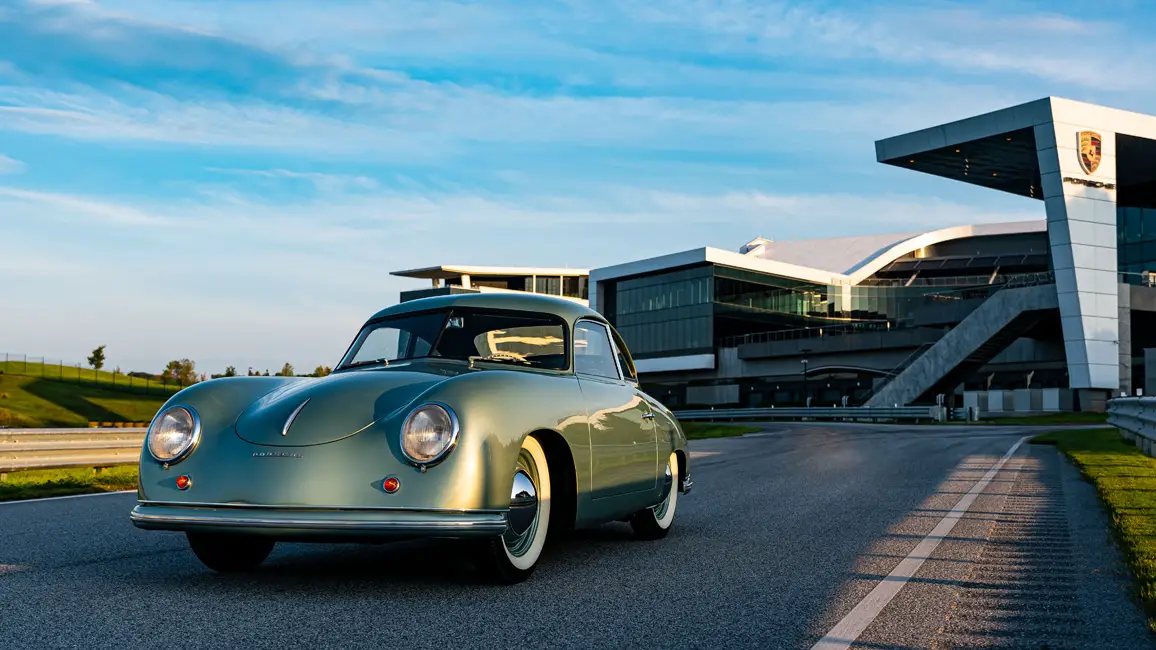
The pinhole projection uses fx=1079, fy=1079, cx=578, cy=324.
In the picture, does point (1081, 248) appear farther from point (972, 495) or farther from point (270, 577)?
point (270, 577)

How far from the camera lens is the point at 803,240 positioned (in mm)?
106188

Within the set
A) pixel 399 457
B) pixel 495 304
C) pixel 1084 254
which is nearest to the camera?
pixel 399 457

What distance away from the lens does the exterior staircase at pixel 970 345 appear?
52.7 m

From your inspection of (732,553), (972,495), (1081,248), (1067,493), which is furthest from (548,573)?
(1081,248)

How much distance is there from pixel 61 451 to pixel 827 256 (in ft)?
292

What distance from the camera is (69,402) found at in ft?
240

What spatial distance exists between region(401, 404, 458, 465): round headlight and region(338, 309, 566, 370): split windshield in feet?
4.50

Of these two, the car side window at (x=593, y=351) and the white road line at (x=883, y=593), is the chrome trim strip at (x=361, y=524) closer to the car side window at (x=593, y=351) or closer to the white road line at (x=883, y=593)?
the white road line at (x=883, y=593)

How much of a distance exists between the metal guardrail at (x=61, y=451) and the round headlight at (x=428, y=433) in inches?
348

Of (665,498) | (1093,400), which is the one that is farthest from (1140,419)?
(1093,400)

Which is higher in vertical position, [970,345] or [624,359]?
[970,345]

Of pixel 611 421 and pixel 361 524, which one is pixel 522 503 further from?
pixel 611 421

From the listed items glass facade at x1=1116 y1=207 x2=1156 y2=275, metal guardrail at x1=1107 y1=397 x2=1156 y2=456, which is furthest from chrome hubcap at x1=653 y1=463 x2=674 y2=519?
glass facade at x1=1116 y1=207 x2=1156 y2=275

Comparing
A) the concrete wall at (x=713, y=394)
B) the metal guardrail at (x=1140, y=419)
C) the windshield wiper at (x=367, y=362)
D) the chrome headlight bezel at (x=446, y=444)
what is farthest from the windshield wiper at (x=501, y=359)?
the concrete wall at (x=713, y=394)
